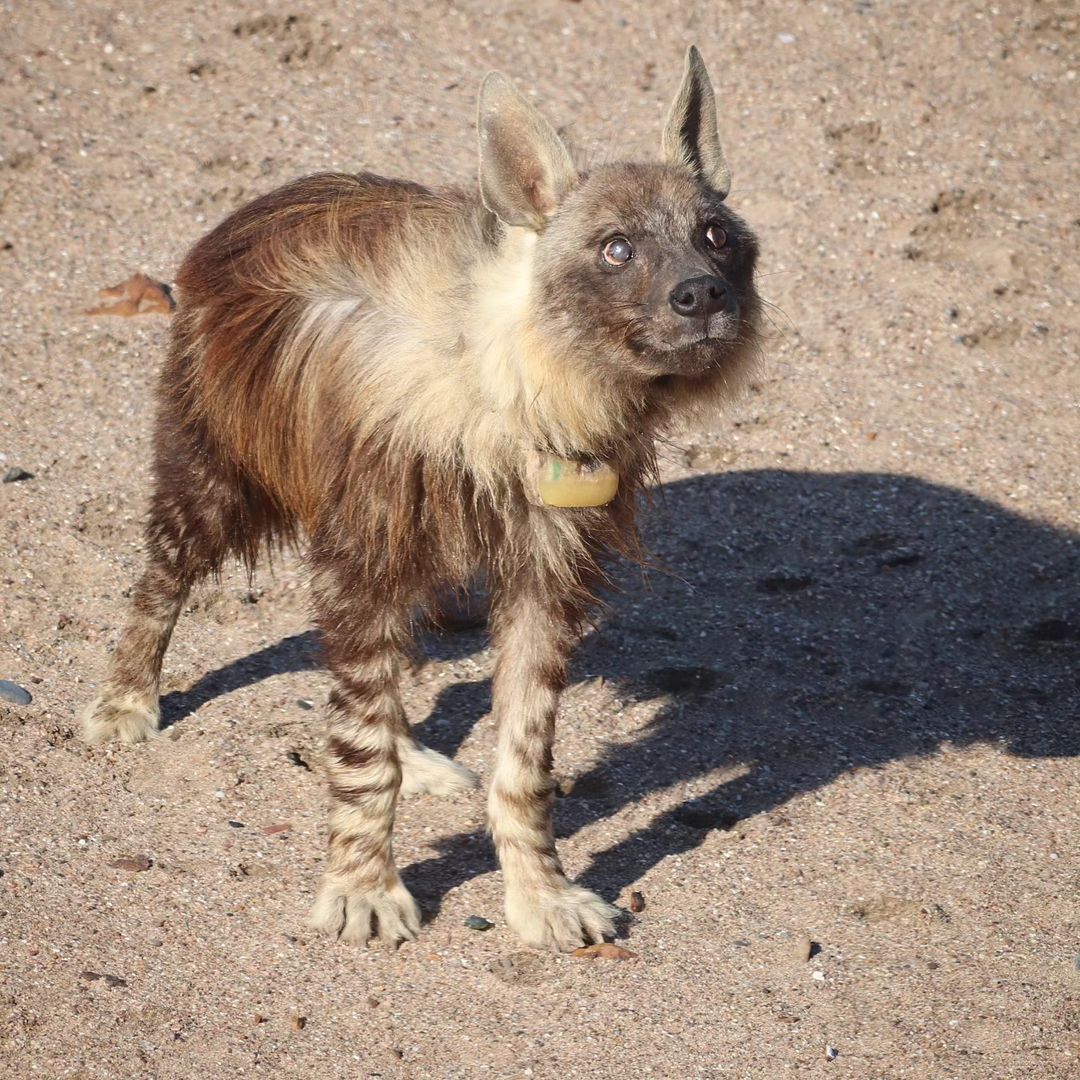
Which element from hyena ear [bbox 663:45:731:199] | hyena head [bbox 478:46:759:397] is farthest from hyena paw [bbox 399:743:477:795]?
hyena ear [bbox 663:45:731:199]

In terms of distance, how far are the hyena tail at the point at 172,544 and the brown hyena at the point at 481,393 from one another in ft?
0.51

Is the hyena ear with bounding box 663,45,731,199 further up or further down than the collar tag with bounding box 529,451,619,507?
further up

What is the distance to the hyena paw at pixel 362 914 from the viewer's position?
4488 mm

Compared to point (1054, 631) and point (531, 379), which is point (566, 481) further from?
point (1054, 631)

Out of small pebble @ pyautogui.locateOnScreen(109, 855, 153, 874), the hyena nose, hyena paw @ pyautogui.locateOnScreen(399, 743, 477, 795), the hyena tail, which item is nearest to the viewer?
the hyena nose

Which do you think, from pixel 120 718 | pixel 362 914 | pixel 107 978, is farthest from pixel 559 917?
pixel 120 718

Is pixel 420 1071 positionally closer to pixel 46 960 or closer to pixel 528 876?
pixel 528 876

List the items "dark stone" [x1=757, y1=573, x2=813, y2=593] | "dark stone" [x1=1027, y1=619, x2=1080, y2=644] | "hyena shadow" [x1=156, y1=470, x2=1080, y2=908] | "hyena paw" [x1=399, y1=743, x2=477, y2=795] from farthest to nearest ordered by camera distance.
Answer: "dark stone" [x1=757, y1=573, x2=813, y2=593], "dark stone" [x1=1027, y1=619, x2=1080, y2=644], "hyena shadow" [x1=156, y1=470, x2=1080, y2=908], "hyena paw" [x1=399, y1=743, x2=477, y2=795]

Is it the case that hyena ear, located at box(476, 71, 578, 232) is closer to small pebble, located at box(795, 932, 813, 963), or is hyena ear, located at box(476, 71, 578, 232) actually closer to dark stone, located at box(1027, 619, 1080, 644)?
small pebble, located at box(795, 932, 813, 963)

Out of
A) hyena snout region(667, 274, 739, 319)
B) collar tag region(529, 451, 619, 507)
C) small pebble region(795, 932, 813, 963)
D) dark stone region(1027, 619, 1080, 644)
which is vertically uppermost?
hyena snout region(667, 274, 739, 319)

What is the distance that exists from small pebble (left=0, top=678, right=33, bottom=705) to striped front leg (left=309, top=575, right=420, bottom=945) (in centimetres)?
150

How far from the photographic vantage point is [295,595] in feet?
20.9

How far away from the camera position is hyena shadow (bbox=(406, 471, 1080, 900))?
5387 millimetres

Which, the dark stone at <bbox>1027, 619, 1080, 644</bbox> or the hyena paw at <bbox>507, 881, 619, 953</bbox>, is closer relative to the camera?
the hyena paw at <bbox>507, 881, 619, 953</bbox>
